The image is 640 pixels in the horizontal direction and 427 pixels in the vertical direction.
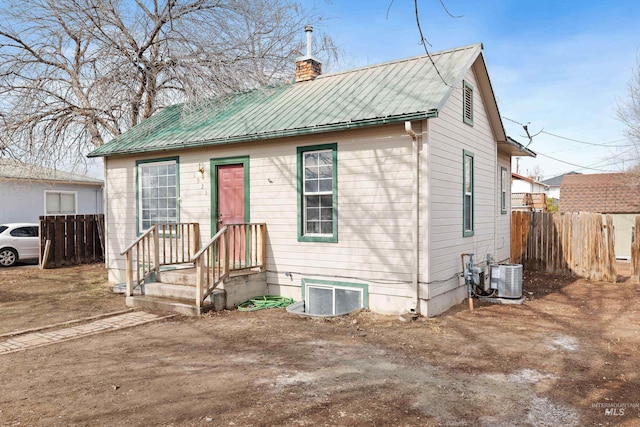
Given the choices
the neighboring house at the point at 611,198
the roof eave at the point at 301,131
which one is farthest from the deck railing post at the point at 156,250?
the neighboring house at the point at 611,198

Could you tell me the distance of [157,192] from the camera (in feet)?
37.0

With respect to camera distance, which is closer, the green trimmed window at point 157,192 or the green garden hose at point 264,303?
the green garden hose at point 264,303

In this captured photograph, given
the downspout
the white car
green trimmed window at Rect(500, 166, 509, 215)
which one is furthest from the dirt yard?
the white car

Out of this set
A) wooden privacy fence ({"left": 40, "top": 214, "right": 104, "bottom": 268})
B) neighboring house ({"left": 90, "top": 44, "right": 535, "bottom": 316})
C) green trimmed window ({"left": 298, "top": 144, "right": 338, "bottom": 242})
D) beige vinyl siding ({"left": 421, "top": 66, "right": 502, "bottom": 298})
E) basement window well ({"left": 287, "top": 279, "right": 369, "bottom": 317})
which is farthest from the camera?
wooden privacy fence ({"left": 40, "top": 214, "right": 104, "bottom": 268})

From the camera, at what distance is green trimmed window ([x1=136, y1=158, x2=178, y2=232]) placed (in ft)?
36.0

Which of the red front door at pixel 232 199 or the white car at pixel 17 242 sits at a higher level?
the red front door at pixel 232 199

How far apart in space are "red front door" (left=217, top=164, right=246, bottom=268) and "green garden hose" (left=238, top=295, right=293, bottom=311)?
39.7 inches

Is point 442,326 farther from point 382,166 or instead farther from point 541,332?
point 382,166

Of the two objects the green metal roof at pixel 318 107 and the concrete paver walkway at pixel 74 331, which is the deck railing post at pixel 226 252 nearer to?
the concrete paver walkway at pixel 74 331

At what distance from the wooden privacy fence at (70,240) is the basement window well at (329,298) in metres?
10.5

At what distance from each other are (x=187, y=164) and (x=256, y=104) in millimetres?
2113

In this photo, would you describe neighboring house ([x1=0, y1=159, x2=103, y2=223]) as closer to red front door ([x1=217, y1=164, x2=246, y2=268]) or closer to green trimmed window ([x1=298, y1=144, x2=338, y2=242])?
red front door ([x1=217, y1=164, x2=246, y2=268])

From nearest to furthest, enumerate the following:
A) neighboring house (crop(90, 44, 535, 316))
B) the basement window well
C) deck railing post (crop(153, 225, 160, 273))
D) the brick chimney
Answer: neighboring house (crop(90, 44, 535, 316)), the basement window well, deck railing post (crop(153, 225, 160, 273)), the brick chimney

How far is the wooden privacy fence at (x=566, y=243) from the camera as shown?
12.5 m
